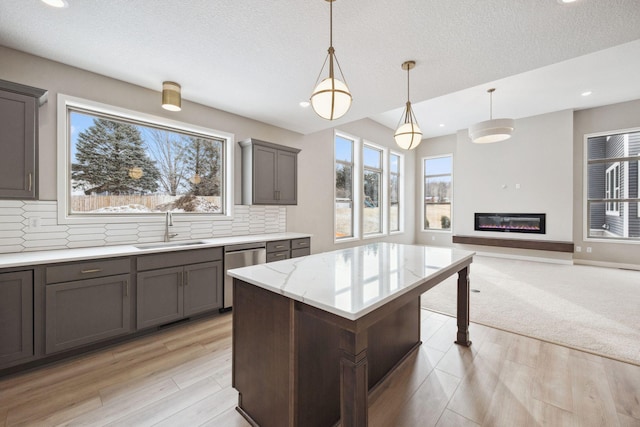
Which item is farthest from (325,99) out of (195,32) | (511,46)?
(511,46)

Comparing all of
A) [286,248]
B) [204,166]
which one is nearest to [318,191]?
[286,248]

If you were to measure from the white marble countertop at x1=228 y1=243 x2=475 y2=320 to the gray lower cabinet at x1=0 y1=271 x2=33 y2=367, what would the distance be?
1710mm

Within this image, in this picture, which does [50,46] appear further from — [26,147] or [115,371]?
[115,371]

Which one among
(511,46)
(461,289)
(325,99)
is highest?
(511,46)

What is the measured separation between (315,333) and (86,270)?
215 cm

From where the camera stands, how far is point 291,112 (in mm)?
3783

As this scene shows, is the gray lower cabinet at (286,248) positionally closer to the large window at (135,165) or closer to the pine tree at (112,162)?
the large window at (135,165)

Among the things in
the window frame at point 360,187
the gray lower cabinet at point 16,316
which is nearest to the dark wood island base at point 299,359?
the gray lower cabinet at point 16,316

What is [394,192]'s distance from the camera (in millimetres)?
7707

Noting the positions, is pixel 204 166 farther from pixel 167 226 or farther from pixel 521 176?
pixel 521 176

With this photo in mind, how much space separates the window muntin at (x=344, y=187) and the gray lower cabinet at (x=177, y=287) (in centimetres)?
309

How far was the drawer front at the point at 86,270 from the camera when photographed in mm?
2123

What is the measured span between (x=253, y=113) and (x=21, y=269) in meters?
2.95

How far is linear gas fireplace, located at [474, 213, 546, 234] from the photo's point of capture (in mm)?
6188
